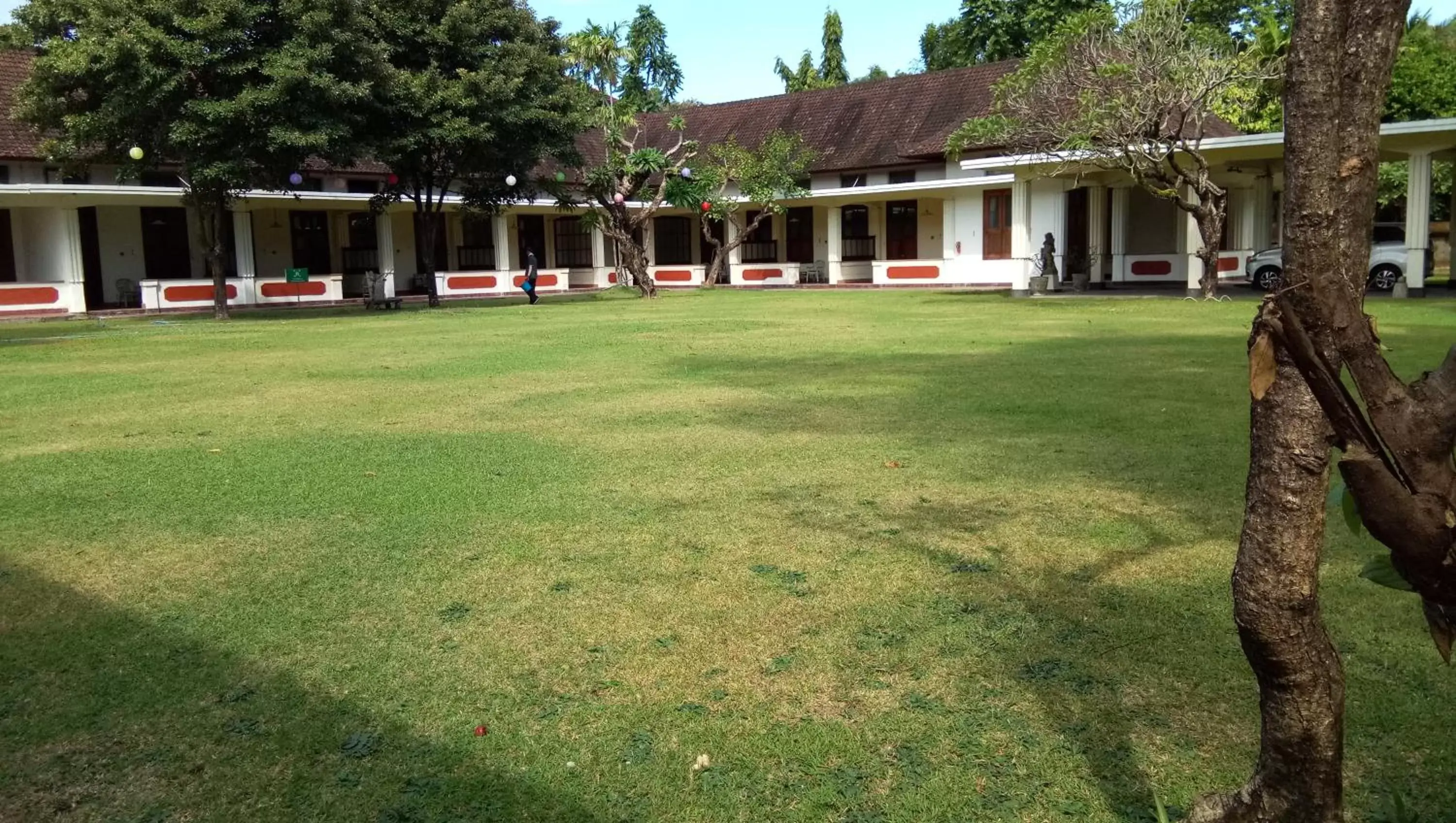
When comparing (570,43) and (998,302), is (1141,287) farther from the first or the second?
(570,43)

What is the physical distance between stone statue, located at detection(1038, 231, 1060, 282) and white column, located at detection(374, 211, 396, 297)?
1566 cm

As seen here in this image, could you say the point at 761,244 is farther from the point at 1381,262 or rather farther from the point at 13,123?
the point at 13,123

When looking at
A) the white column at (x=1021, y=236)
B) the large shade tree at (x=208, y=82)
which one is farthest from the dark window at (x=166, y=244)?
the white column at (x=1021, y=236)

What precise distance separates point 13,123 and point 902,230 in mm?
22159

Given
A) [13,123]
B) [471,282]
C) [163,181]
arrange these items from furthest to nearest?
1. [471,282]
2. [163,181]
3. [13,123]

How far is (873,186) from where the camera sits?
31.7 m

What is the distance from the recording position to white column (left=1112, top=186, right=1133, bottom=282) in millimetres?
26938

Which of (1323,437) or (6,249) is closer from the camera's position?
(1323,437)

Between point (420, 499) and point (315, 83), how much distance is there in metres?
15.3

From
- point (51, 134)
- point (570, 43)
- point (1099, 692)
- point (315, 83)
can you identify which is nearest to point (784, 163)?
point (570, 43)

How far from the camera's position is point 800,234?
36.3 m

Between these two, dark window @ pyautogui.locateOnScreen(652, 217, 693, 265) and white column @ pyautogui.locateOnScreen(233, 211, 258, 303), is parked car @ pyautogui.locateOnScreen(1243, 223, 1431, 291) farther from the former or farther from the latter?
white column @ pyautogui.locateOnScreen(233, 211, 258, 303)

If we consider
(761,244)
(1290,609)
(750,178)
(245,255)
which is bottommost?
(1290,609)

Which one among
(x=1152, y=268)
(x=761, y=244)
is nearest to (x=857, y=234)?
(x=761, y=244)
